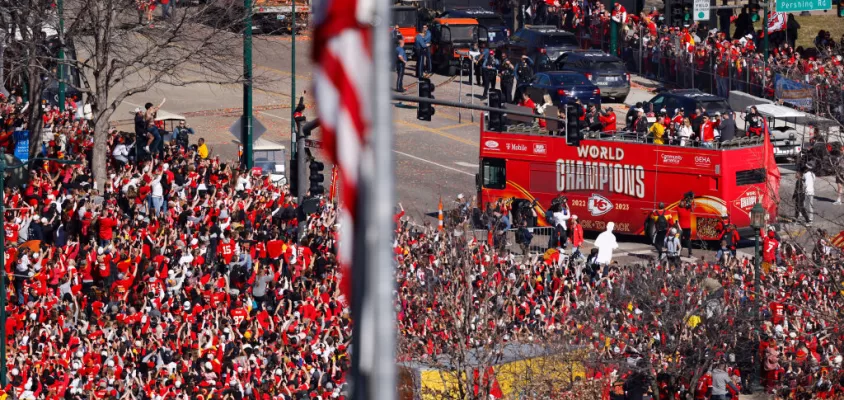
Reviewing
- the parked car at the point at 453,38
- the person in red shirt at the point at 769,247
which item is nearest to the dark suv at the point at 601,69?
the parked car at the point at 453,38

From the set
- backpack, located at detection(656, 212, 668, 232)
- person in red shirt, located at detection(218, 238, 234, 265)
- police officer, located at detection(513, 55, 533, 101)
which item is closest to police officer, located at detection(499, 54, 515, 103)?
police officer, located at detection(513, 55, 533, 101)

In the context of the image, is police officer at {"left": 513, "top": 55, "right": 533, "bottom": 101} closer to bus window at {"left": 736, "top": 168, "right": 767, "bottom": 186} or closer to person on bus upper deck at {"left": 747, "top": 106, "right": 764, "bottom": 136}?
person on bus upper deck at {"left": 747, "top": 106, "right": 764, "bottom": 136}

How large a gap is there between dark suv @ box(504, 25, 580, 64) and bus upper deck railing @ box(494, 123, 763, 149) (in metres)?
13.7

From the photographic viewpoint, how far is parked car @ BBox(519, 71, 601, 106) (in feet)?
125

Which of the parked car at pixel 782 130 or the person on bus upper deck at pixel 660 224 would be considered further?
the parked car at pixel 782 130

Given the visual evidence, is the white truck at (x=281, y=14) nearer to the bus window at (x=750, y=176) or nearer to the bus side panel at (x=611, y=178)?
the bus side panel at (x=611, y=178)

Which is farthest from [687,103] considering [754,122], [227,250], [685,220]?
[227,250]

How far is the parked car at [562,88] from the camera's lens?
125ft

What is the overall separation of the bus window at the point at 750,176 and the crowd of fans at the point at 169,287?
872cm

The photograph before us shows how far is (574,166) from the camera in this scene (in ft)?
98.0

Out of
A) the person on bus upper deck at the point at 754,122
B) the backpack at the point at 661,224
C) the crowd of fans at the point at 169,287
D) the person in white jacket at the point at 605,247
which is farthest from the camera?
the person on bus upper deck at the point at 754,122

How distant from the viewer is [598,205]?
3023 cm

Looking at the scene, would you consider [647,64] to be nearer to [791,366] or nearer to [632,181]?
[632,181]

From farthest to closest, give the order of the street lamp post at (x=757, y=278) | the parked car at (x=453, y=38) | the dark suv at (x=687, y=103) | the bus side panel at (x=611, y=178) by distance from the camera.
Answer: the parked car at (x=453, y=38)
the dark suv at (x=687, y=103)
the bus side panel at (x=611, y=178)
the street lamp post at (x=757, y=278)
